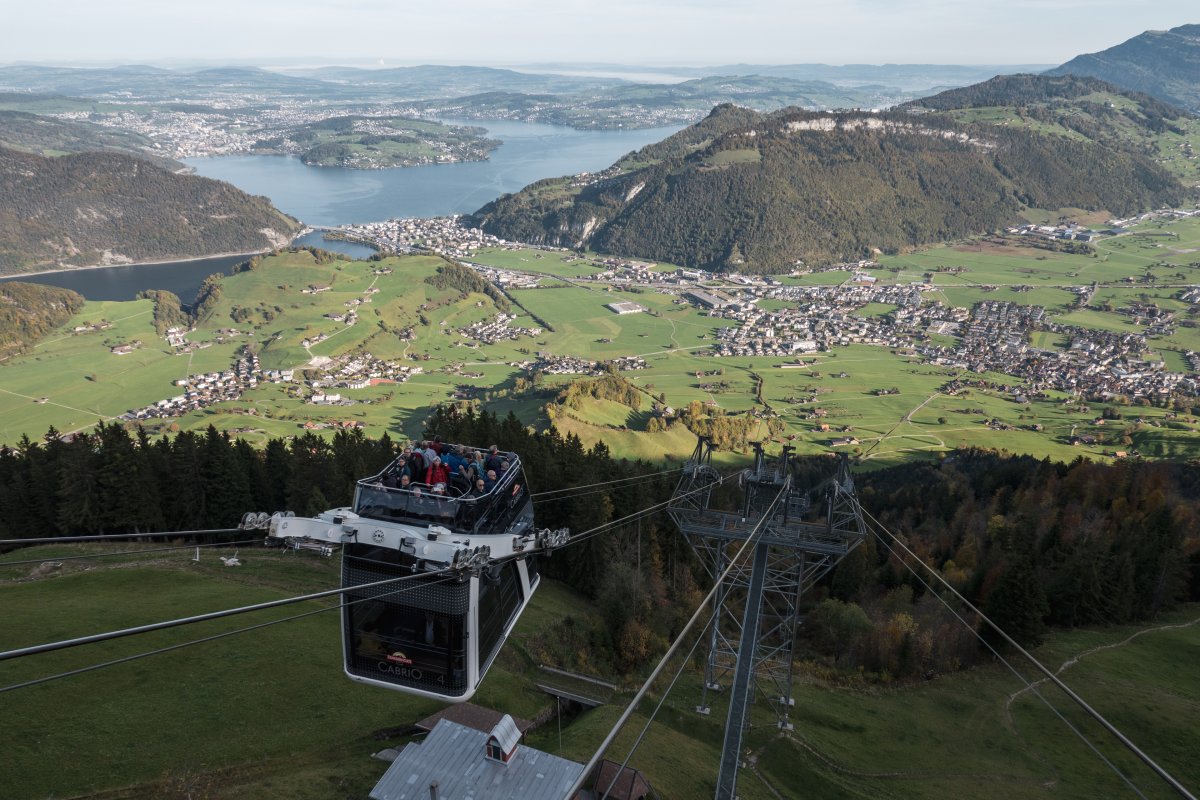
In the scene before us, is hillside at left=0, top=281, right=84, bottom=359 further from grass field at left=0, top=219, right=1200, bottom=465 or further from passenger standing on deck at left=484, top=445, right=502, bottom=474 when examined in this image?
passenger standing on deck at left=484, top=445, right=502, bottom=474

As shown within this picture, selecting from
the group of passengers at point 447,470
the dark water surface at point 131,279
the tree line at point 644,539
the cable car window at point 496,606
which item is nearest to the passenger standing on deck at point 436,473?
the group of passengers at point 447,470

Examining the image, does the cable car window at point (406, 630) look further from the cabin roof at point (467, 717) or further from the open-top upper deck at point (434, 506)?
the cabin roof at point (467, 717)

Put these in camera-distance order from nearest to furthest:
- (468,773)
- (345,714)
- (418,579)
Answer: (418,579) → (468,773) → (345,714)

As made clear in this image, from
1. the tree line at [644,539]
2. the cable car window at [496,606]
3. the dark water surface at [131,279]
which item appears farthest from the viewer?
the dark water surface at [131,279]

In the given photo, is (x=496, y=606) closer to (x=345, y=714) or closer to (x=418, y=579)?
(x=418, y=579)

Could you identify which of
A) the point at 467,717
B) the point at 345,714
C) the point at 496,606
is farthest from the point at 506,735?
the point at 345,714

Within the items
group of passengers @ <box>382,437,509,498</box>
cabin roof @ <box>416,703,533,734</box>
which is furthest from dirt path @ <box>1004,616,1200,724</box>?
group of passengers @ <box>382,437,509,498</box>

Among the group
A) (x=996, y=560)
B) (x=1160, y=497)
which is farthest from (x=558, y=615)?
(x=1160, y=497)
